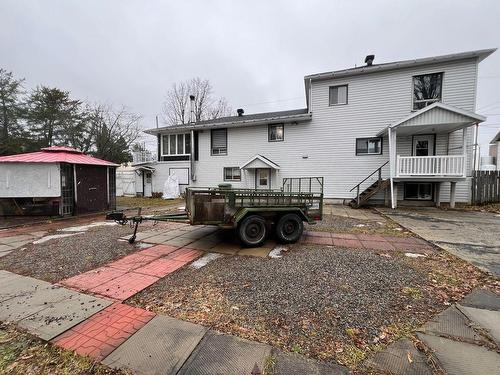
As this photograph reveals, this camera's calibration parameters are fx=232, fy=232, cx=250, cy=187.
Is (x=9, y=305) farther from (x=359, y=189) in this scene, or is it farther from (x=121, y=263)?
(x=359, y=189)

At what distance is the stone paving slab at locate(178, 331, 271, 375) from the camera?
6.15 ft

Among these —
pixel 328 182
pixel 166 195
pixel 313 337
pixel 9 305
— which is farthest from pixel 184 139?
pixel 313 337

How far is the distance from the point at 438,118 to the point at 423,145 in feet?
8.40

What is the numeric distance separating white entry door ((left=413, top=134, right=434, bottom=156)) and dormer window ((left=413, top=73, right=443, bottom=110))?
165 cm

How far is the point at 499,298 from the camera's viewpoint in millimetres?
3061

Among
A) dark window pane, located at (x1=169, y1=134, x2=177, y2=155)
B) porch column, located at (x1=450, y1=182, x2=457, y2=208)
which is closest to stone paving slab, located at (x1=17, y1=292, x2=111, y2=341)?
porch column, located at (x1=450, y1=182, x2=457, y2=208)

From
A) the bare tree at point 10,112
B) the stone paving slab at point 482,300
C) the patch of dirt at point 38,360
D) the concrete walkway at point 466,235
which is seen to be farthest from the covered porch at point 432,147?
the bare tree at point 10,112

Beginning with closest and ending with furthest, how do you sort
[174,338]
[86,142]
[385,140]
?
[174,338]
[385,140]
[86,142]

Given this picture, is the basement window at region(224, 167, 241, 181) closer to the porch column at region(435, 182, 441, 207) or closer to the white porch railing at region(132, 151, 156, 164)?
the white porch railing at region(132, 151, 156, 164)

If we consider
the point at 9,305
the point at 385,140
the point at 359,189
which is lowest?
the point at 9,305

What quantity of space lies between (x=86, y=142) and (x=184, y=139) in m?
11.3

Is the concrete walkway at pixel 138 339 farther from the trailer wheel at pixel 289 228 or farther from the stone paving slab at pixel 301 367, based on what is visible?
the trailer wheel at pixel 289 228

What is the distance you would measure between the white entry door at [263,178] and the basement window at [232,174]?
1376mm

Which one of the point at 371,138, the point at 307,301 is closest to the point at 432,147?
the point at 371,138
